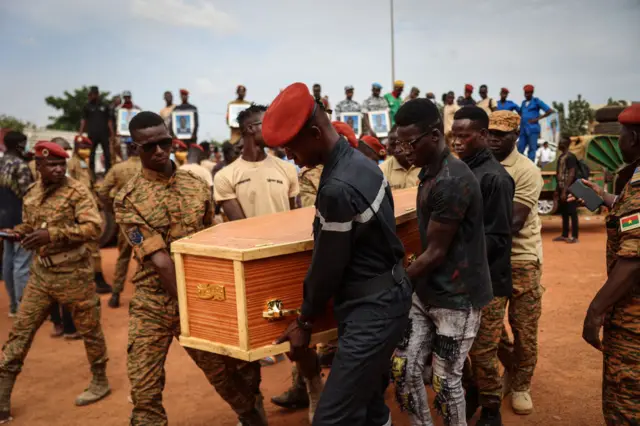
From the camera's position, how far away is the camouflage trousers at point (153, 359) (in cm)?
360

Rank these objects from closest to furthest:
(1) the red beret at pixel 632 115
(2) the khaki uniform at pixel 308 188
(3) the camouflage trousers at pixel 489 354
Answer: (1) the red beret at pixel 632 115
(3) the camouflage trousers at pixel 489 354
(2) the khaki uniform at pixel 308 188

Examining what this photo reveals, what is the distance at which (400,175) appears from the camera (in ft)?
18.8

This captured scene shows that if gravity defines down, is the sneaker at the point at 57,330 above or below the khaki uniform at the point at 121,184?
below

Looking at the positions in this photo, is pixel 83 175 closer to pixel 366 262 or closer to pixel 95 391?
pixel 95 391

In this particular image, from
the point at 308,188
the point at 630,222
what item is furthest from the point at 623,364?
the point at 308,188

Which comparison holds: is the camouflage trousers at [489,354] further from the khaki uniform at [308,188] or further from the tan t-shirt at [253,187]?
the khaki uniform at [308,188]

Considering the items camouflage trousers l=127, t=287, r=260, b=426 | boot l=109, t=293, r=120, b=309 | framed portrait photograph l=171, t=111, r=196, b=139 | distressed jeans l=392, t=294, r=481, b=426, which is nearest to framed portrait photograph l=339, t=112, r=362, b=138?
framed portrait photograph l=171, t=111, r=196, b=139

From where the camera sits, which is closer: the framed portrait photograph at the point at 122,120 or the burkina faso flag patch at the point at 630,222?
the burkina faso flag patch at the point at 630,222

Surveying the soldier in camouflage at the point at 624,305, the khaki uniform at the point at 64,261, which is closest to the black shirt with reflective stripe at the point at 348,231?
the soldier in camouflage at the point at 624,305

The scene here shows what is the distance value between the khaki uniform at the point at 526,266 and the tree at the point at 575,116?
21.6 metres

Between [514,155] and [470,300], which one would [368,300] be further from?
[514,155]

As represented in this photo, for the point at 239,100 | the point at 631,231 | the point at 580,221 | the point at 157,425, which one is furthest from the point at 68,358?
the point at 580,221

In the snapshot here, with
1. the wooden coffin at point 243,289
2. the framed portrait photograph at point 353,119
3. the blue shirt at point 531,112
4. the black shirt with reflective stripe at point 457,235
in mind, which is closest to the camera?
the wooden coffin at point 243,289

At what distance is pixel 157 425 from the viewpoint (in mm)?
3604
